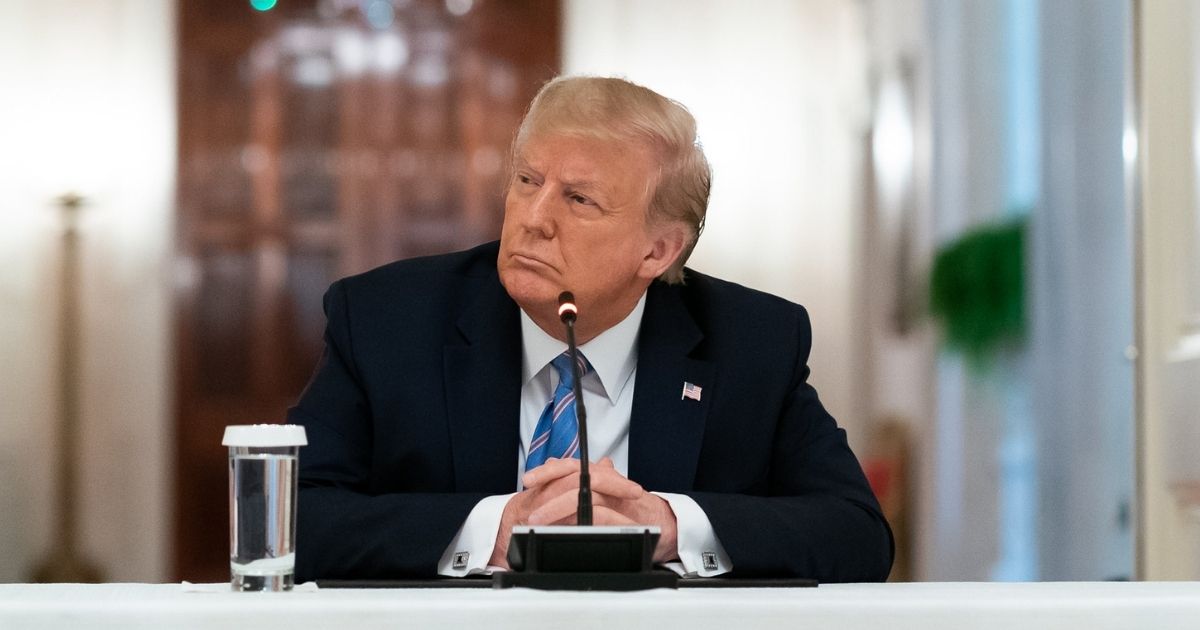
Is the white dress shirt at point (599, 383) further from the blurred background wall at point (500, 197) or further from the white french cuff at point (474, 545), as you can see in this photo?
the blurred background wall at point (500, 197)

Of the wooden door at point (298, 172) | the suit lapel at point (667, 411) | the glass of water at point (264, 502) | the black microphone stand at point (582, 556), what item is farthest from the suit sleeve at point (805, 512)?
the wooden door at point (298, 172)

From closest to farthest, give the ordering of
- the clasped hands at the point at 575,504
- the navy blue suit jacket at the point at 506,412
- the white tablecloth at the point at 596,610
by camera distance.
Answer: the white tablecloth at the point at 596,610
the clasped hands at the point at 575,504
the navy blue suit jacket at the point at 506,412

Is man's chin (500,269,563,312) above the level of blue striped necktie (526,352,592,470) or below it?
above

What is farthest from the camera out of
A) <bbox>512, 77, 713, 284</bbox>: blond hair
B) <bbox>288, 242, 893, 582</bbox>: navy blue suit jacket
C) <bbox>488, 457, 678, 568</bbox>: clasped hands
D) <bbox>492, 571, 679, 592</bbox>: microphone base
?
<bbox>512, 77, 713, 284</bbox>: blond hair

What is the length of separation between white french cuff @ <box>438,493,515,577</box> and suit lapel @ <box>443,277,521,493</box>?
205 mm

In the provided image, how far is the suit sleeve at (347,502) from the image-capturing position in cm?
135

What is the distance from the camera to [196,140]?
311 cm

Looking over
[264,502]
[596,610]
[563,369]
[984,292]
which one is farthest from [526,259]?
[984,292]

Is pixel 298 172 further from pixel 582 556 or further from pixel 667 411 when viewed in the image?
pixel 582 556

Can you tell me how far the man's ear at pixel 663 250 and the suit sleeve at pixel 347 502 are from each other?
1.24ft

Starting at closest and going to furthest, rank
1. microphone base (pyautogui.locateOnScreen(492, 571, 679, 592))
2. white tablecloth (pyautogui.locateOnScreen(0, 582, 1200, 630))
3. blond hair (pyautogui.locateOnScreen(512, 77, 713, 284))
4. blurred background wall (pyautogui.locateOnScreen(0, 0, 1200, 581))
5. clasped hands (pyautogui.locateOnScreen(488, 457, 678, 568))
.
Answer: white tablecloth (pyautogui.locateOnScreen(0, 582, 1200, 630)), microphone base (pyautogui.locateOnScreen(492, 571, 679, 592)), clasped hands (pyautogui.locateOnScreen(488, 457, 678, 568)), blond hair (pyautogui.locateOnScreen(512, 77, 713, 284)), blurred background wall (pyautogui.locateOnScreen(0, 0, 1200, 581))

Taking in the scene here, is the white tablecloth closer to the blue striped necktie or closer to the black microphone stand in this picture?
the black microphone stand

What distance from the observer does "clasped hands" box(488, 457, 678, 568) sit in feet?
4.35

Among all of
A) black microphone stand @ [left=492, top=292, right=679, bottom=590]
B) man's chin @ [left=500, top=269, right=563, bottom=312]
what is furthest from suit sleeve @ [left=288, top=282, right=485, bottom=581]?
black microphone stand @ [left=492, top=292, right=679, bottom=590]
